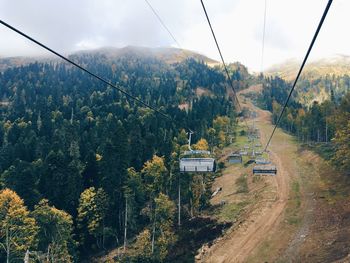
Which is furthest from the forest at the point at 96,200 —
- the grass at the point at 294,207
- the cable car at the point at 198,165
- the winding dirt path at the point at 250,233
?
the grass at the point at 294,207

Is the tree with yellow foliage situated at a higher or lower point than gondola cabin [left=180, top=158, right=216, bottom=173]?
lower

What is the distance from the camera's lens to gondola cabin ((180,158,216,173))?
3910 centimetres

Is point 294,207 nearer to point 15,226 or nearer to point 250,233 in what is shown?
point 250,233

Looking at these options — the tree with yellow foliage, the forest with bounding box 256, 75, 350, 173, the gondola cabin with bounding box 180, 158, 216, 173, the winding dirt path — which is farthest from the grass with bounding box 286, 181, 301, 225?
the tree with yellow foliage

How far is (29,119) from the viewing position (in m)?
161

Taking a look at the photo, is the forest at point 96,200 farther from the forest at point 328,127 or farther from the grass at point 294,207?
the forest at point 328,127

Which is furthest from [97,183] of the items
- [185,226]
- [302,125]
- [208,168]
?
[302,125]

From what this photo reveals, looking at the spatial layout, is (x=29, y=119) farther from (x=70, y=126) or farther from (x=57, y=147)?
(x=57, y=147)

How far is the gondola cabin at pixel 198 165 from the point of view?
39097 mm

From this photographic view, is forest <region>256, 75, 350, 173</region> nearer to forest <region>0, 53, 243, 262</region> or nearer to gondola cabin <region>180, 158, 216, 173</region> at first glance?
forest <region>0, 53, 243, 262</region>

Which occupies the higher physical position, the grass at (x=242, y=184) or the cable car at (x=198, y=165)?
the cable car at (x=198, y=165)

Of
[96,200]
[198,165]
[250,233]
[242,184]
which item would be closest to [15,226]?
[96,200]

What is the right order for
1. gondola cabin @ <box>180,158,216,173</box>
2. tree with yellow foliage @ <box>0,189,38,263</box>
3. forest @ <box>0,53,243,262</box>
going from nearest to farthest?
1. gondola cabin @ <box>180,158,216,173</box>
2. tree with yellow foliage @ <box>0,189,38,263</box>
3. forest @ <box>0,53,243,262</box>

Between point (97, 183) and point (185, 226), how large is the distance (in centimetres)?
2288
